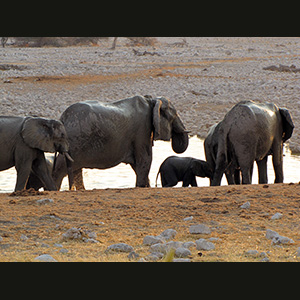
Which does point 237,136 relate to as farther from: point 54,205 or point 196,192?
point 54,205

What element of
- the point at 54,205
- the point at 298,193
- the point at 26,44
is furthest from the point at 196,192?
the point at 26,44

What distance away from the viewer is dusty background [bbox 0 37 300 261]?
6.46 meters

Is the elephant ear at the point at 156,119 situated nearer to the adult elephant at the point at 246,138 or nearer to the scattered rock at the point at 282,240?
the adult elephant at the point at 246,138

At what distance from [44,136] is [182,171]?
3025 mm

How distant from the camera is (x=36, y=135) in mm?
10047

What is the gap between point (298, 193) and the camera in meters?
8.45

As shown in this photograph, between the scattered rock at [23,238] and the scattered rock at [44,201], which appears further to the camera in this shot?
the scattered rock at [44,201]

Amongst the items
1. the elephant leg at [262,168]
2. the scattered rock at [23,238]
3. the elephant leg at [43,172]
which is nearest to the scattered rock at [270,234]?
the scattered rock at [23,238]

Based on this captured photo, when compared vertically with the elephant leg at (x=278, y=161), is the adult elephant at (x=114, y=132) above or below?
above

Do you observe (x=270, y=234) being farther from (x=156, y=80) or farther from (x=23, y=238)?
(x=156, y=80)

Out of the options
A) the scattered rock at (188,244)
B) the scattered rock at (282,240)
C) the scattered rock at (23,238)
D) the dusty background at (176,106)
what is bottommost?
the dusty background at (176,106)

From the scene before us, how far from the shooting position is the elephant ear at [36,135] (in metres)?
9.98

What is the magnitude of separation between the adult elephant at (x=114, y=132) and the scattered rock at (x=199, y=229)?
12.8ft

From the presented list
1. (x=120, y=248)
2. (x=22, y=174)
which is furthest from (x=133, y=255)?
(x=22, y=174)
